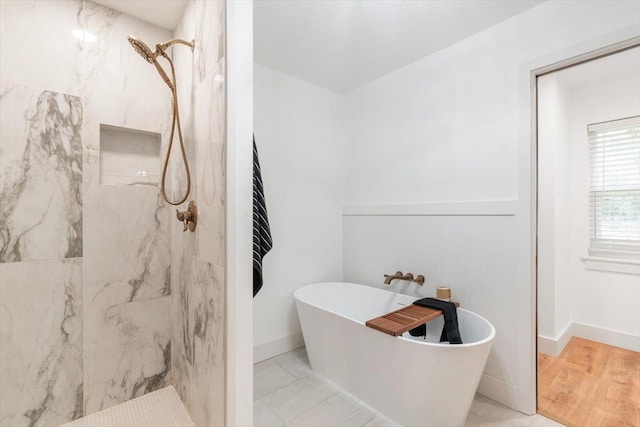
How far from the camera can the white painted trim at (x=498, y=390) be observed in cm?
180

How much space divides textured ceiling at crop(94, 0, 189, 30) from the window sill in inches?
151

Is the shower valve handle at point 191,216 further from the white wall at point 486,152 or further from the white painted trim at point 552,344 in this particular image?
the white painted trim at point 552,344

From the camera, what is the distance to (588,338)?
2633mm

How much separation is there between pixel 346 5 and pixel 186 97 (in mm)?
1112

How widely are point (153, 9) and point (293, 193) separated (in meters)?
1.59

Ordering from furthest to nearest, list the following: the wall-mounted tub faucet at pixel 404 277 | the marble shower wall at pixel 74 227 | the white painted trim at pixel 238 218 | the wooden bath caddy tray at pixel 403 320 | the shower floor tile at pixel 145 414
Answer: the wall-mounted tub faucet at pixel 404 277 → the wooden bath caddy tray at pixel 403 320 → the shower floor tile at pixel 145 414 → the marble shower wall at pixel 74 227 → the white painted trim at pixel 238 218

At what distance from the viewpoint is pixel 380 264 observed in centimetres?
259

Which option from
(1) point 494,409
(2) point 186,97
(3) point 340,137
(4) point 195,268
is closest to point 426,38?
(3) point 340,137

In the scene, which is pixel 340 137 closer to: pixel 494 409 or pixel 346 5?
pixel 346 5

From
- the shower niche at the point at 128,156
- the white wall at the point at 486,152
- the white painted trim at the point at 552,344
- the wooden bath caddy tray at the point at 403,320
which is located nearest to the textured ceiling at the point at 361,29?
the white wall at the point at 486,152

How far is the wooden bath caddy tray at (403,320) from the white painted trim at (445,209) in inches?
26.4

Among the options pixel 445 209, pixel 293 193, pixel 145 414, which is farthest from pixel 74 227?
pixel 445 209

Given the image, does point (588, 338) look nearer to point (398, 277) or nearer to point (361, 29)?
point (398, 277)

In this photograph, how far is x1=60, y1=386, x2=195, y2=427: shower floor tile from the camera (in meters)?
1.45
